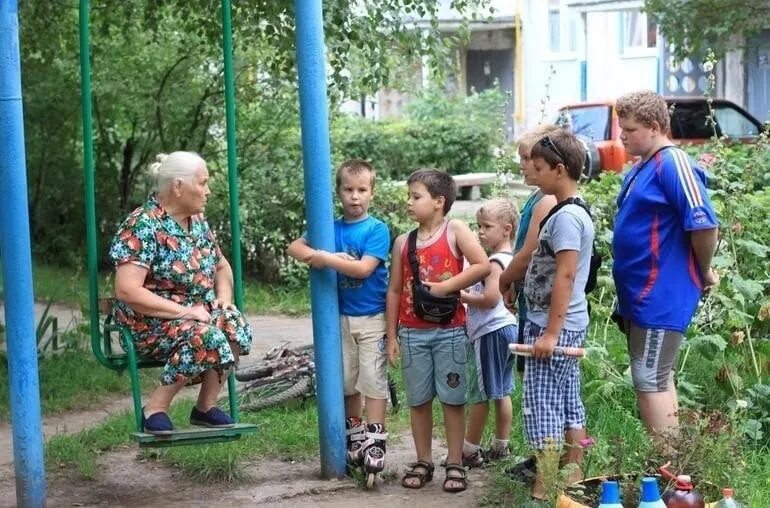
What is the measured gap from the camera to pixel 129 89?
524 inches

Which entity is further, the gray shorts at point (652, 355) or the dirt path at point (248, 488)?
the dirt path at point (248, 488)

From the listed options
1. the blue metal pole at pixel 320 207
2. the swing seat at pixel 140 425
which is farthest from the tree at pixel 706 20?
the swing seat at pixel 140 425

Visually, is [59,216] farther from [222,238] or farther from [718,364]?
[718,364]

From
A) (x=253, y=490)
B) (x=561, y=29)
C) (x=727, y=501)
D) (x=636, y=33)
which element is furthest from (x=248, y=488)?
(x=561, y=29)

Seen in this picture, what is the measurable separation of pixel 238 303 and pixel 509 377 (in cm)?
130

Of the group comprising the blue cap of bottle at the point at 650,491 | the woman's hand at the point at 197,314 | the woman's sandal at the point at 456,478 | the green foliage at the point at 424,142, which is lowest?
the woman's sandal at the point at 456,478

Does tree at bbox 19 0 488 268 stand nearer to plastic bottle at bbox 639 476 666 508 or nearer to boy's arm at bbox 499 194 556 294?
boy's arm at bbox 499 194 556 294

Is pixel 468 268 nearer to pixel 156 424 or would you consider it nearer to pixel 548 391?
pixel 548 391

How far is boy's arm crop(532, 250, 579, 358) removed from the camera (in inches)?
200

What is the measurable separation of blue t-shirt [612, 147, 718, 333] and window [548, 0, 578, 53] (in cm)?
2804

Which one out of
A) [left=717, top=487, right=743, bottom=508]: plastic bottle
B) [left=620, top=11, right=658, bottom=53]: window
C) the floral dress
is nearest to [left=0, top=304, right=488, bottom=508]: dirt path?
the floral dress

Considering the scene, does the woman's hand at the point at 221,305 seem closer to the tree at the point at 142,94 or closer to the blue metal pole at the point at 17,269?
the blue metal pole at the point at 17,269

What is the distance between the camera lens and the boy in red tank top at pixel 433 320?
5.69 m

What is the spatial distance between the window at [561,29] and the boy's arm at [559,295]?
28231mm
